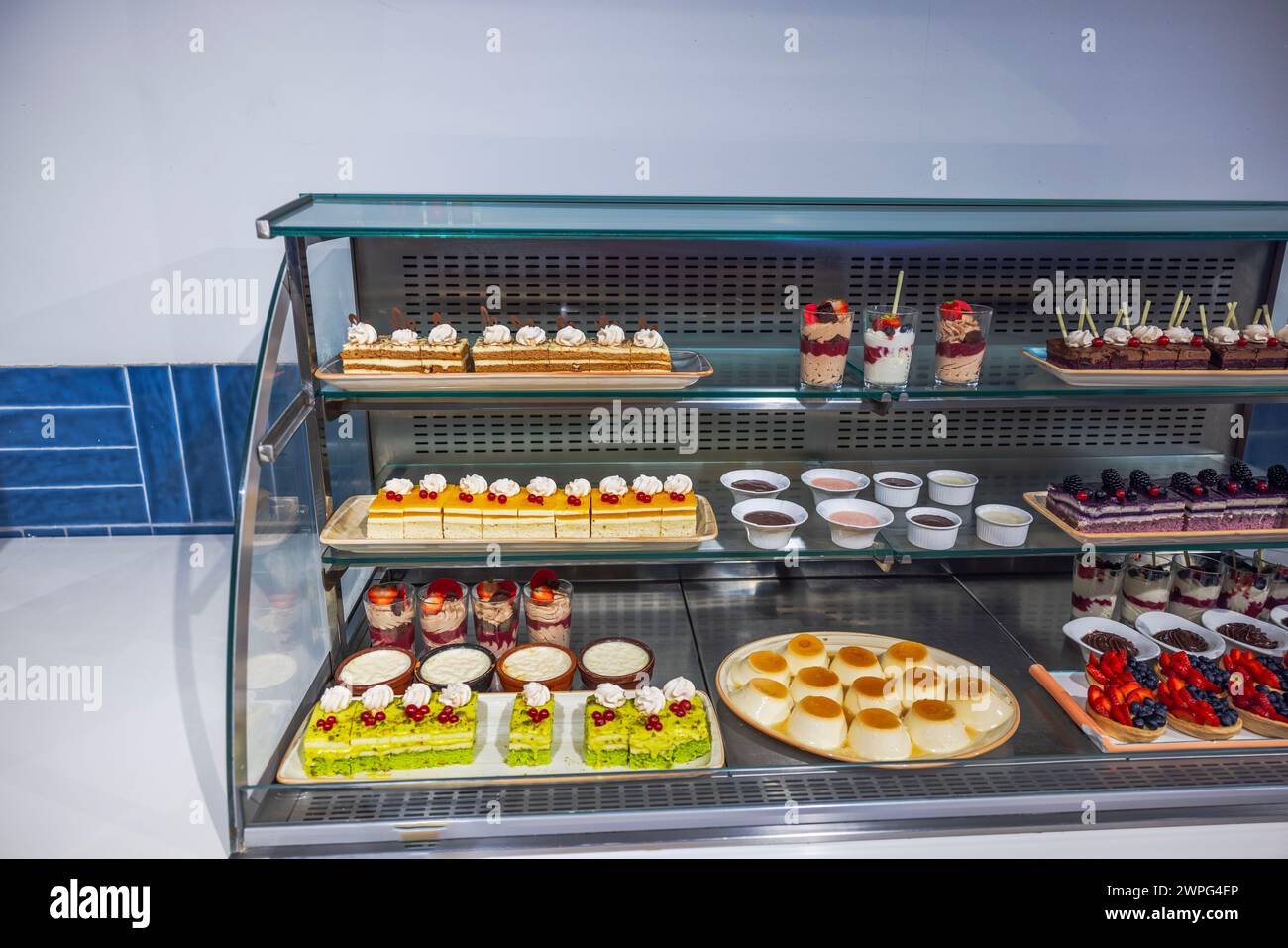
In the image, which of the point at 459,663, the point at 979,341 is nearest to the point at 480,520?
the point at 459,663

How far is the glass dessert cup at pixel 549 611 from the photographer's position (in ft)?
10.8

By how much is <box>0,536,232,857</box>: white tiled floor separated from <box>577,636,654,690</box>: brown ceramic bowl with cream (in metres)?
1.21

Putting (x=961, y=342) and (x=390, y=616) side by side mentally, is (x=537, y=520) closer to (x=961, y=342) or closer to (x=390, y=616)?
(x=390, y=616)

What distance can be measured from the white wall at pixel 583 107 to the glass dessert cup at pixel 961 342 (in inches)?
43.0

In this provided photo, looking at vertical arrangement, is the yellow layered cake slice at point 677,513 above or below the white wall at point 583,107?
below

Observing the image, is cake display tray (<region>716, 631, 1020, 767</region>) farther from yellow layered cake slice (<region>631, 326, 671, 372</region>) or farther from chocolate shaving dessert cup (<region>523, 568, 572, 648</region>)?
yellow layered cake slice (<region>631, 326, 671, 372</region>)

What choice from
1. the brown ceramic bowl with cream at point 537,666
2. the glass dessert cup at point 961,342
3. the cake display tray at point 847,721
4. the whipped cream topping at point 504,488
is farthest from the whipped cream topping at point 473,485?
the glass dessert cup at point 961,342

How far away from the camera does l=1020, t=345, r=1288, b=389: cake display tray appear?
297 centimetres

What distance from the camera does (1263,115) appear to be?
3.78 m

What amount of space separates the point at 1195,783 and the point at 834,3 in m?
3.13

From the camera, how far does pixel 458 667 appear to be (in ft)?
10.4

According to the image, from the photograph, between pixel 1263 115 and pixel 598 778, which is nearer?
pixel 598 778

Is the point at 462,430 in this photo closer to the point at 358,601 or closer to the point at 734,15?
the point at 358,601

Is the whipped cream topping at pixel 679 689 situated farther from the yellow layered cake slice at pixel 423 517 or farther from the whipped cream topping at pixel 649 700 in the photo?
the yellow layered cake slice at pixel 423 517
